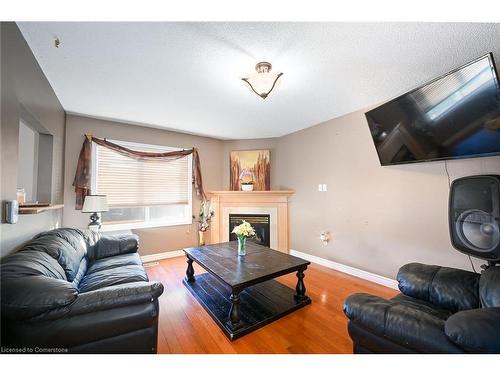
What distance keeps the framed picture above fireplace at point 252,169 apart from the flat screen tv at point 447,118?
7.34ft

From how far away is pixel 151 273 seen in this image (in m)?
3.11

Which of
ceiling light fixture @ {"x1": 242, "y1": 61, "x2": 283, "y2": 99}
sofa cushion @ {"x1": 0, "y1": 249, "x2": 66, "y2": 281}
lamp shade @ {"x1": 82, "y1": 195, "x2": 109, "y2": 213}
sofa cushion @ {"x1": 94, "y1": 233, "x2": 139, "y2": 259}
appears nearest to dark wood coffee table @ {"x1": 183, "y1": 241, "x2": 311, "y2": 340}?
sofa cushion @ {"x1": 94, "y1": 233, "x2": 139, "y2": 259}

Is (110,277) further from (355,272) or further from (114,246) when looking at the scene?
(355,272)

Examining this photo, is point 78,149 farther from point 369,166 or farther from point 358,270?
point 358,270

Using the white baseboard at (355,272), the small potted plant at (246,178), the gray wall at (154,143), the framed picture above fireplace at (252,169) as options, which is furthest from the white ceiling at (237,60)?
the white baseboard at (355,272)

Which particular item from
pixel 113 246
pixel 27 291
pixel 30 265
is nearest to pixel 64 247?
pixel 30 265

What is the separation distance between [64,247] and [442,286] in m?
3.16

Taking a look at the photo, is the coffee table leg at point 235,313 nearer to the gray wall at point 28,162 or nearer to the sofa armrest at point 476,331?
the sofa armrest at point 476,331

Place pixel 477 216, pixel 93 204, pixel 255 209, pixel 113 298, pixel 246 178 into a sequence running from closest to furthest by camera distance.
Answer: pixel 113 298, pixel 477 216, pixel 93 204, pixel 255 209, pixel 246 178

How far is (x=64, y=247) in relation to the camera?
186 cm

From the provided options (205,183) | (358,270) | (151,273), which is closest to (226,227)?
(205,183)

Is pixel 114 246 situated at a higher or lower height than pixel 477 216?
lower

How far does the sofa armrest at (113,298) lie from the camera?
1171 mm

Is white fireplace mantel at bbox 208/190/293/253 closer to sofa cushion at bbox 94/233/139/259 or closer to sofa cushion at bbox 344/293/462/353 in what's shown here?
sofa cushion at bbox 94/233/139/259
